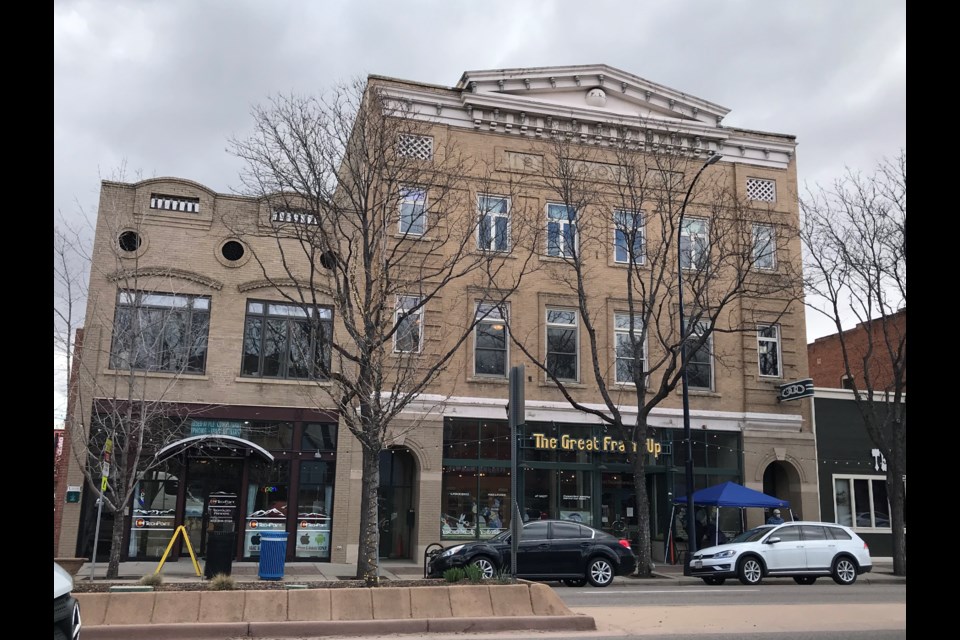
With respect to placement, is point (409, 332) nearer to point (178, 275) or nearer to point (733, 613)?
point (178, 275)

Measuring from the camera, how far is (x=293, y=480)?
21.9 metres

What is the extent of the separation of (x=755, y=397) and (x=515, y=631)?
1776 centimetres

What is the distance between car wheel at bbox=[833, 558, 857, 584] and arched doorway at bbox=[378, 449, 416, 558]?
36.3 ft

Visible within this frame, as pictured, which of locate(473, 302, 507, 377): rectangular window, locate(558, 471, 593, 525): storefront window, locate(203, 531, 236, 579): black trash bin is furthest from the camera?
locate(473, 302, 507, 377): rectangular window

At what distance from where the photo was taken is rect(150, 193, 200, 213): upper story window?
22641 millimetres

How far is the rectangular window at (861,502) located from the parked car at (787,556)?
727 cm

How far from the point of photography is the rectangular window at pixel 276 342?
73.9ft

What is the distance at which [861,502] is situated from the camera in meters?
26.8

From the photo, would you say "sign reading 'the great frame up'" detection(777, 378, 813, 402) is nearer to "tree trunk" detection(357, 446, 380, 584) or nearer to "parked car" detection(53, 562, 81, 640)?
"tree trunk" detection(357, 446, 380, 584)

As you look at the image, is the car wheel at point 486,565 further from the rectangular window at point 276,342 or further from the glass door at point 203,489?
the rectangular window at point 276,342

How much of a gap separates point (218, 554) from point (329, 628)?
640 cm

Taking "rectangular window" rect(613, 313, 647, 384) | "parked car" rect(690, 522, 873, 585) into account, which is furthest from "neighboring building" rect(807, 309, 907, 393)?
"parked car" rect(690, 522, 873, 585)

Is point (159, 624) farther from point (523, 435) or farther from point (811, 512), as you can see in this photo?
point (811, 512)
